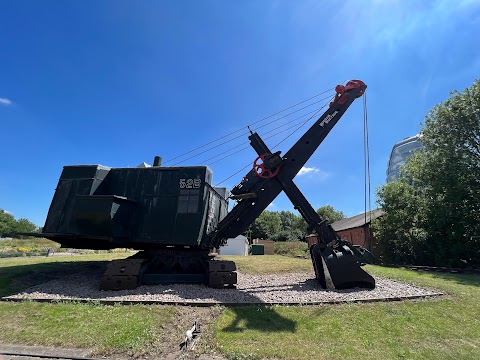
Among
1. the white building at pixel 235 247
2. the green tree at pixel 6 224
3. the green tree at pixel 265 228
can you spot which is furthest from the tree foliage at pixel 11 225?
the white building at pixel 235 247

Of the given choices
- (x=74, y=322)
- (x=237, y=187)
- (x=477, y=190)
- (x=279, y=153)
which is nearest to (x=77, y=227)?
(x=74, y=322)

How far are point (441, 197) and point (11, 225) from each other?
100140 millimetres

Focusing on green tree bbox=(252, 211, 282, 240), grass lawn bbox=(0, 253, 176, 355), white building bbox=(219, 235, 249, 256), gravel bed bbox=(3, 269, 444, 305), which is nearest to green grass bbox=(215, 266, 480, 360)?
gravel bed bbox=(3, 269, 444, 305)

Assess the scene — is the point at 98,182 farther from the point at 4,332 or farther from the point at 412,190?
the point at 412,190

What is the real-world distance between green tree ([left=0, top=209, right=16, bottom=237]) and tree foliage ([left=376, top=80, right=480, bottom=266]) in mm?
88336

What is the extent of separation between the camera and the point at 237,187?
1066cm

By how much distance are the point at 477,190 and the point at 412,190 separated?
205 inches

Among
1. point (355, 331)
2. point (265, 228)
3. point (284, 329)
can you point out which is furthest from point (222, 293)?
point (265, 228)

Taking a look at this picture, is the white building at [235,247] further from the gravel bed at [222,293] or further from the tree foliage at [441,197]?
the gravel bed at [222,293]

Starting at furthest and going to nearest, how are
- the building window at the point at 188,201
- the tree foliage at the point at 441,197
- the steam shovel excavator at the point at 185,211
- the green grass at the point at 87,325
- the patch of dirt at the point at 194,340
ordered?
the tree foliage at the point at 441,197, the building window at the point at 188,201, the steam shovel excavator at the point at 185,211, the green grass at the point at 87,325, the patch of dirt at the point at 194,340

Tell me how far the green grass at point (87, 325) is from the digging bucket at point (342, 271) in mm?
5372

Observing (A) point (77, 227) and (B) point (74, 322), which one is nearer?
(B) point (74, 322)

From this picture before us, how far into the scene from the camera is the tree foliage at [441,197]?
1908 centimetres

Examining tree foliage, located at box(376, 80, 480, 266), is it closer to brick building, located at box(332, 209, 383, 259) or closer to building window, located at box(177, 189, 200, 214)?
brick building, located at box(332, 209, 383, 259)
